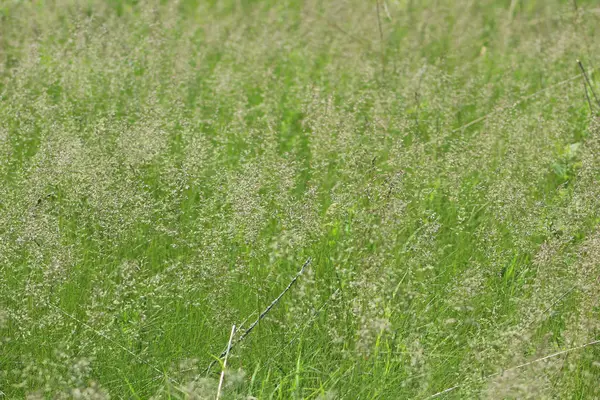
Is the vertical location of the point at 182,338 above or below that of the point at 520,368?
above

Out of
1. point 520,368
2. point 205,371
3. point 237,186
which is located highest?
point 237,186

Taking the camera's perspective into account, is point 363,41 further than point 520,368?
Yes

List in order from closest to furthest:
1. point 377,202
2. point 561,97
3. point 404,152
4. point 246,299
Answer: point 246,299
point 377,202
point 404,152
point 561,97

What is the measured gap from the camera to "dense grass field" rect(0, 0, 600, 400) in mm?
2678

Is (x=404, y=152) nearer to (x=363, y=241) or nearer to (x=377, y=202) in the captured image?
(x=377, y=202)

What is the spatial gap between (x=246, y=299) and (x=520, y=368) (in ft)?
3.07

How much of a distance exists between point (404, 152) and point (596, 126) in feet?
2.67

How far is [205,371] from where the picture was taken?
8.89 ft

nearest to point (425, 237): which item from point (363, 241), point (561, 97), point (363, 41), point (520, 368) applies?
point (363, 241)

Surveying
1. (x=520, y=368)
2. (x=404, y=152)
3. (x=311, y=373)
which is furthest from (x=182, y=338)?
(x=404, y=152)

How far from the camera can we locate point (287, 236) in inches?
120

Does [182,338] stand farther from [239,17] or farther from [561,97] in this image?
[239,17]

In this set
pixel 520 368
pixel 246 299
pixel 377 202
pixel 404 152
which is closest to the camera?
pixel 520 368

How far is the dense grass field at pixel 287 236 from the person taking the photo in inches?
105
